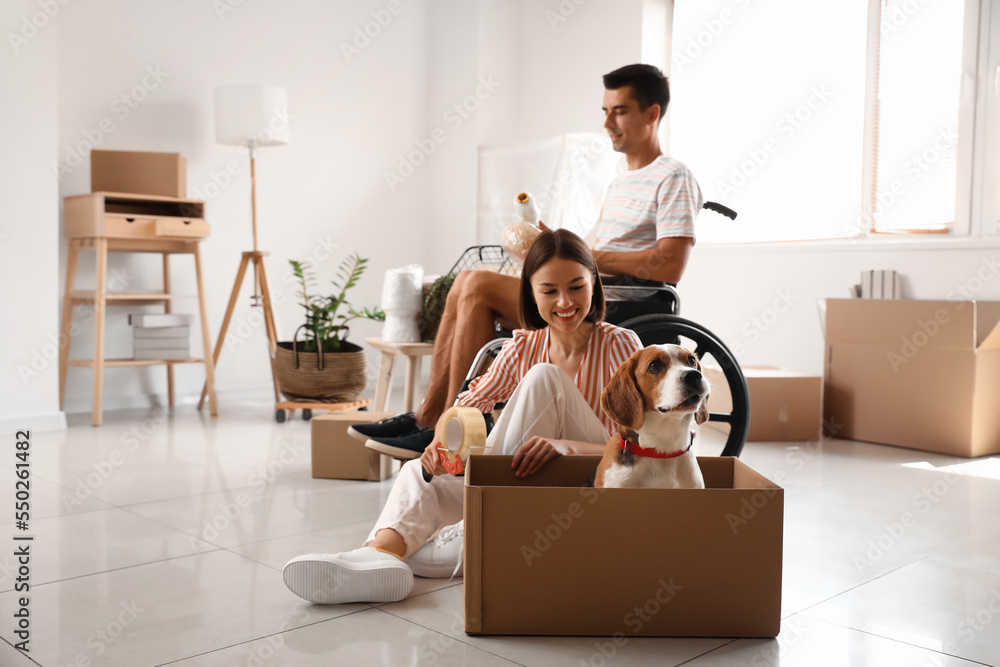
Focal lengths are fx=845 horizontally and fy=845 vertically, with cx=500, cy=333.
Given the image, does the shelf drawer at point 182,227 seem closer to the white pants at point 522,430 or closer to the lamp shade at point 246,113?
the lamp shade at point 246,113

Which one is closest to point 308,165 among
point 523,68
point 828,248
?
point 523,68

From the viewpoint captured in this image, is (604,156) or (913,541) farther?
(604,156)

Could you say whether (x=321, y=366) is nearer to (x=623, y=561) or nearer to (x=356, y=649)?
(x=356, y=649)

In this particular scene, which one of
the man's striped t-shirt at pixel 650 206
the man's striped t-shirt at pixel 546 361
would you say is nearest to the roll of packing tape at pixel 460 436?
the man's striped t-shirt at pixel 546 361

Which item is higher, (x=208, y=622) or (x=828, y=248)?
(x=828, y=248)

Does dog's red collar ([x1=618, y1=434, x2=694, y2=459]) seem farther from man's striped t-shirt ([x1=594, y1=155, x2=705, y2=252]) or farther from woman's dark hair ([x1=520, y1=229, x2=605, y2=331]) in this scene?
man's striped t-shirt ([x1=594, y1=155, x2=705, y2=252])

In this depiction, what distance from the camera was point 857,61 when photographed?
12.5 feet

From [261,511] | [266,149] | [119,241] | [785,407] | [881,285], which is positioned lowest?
[261,511]

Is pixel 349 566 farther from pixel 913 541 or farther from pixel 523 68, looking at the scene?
pixel 523 68

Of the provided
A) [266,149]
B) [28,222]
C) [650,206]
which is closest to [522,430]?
[650,206]

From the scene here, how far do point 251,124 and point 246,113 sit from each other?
0.05 meters

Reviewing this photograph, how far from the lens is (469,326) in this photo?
2.26 meters

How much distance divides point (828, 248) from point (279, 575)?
298cm

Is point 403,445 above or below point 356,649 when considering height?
above
